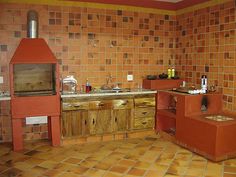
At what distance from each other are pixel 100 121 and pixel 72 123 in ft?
1.46

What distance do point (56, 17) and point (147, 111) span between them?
215 centimetres

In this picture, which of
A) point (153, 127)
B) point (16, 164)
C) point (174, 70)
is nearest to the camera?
point (16, 164)

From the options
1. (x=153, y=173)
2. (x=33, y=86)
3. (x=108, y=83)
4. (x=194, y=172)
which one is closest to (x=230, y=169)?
(x=194, y=172)

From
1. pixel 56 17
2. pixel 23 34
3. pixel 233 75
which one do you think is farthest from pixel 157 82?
pixel 23 34

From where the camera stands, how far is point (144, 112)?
4352 mm

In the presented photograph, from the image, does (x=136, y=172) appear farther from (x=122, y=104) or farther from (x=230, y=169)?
(x=122, y=104)

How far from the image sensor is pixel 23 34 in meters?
4.02

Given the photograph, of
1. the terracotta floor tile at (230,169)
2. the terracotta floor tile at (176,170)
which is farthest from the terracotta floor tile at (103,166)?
the terracotta floor tile at (230,169)

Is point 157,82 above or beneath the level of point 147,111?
above

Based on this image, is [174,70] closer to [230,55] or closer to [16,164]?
[230,55]

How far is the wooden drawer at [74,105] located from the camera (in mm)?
3848

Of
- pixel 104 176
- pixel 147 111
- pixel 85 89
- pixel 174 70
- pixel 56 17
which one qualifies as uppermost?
pixel 56 17

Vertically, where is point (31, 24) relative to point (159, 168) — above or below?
above

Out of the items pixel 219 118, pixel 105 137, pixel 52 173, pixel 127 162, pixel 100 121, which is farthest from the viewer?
pixel 105 137
